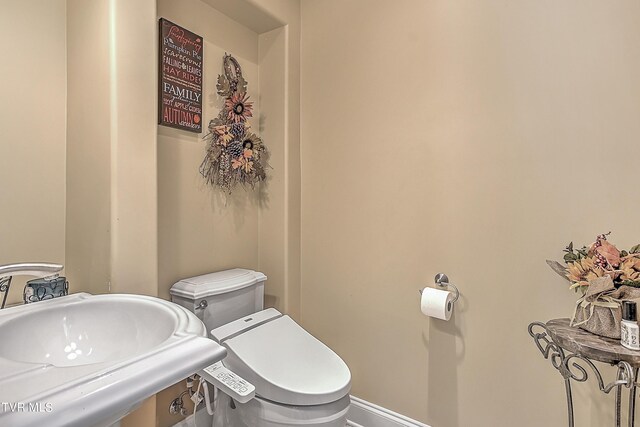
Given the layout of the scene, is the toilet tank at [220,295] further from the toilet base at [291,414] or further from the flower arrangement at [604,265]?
the flower arrangement at [604,265]

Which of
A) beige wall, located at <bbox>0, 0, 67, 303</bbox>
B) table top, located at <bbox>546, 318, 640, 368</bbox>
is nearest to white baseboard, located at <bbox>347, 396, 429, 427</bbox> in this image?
table top, located at <bbox>546, 318, 640, 368</bbox>

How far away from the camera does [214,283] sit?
1504 millimetres

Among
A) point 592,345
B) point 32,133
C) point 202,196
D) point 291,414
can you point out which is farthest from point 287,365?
point 32,133

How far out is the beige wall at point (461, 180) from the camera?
1.20 meters

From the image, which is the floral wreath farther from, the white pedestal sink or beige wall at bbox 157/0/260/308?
the white pedestal sink

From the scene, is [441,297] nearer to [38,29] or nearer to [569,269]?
[569,269]

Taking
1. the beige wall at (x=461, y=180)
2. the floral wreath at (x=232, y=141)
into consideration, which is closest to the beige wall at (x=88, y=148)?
the floral wreath at (x=232, y=141)

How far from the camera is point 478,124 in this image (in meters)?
1.40

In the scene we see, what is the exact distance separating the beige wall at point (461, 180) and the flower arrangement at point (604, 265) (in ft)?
0.52

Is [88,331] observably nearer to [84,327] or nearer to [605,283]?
[84,327]

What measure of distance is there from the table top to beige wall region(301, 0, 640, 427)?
0.22m

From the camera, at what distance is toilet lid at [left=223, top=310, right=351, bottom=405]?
120cm

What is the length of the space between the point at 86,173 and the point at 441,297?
151 centimetres

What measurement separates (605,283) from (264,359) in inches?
47.8
